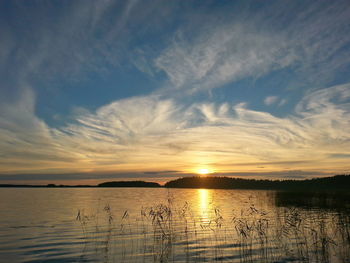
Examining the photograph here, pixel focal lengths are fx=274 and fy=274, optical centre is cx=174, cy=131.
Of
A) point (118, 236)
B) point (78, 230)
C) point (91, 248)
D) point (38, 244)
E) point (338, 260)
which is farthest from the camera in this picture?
point (78, 230)

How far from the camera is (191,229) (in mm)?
25219

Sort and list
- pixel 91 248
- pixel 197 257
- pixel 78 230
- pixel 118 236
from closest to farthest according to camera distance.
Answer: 1. pixel 197 257
2. pixel 91 248
3. pixel 118 236
4. pixel 78 230

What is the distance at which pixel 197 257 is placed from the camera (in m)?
15.9

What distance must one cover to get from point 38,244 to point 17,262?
4343mm

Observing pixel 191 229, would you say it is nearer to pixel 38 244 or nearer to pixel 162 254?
pixel 162 254

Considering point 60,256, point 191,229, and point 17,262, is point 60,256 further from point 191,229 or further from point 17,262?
point 191,229

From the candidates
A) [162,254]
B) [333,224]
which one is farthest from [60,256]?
[333,224]

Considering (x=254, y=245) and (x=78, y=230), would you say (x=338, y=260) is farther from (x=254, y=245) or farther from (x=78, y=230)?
(x=78, y=230)

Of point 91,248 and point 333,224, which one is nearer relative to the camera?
point 91,248

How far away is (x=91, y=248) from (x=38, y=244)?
4329mm

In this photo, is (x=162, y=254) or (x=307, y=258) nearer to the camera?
(x=307, y=258)

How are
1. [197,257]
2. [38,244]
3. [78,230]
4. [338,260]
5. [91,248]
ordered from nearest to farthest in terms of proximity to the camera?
[338,260]
[197,257]
[91,248]
[38,244]
[78,230]

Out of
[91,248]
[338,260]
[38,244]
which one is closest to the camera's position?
[338,260]

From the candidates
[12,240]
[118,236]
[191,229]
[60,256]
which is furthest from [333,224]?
[12,240]
